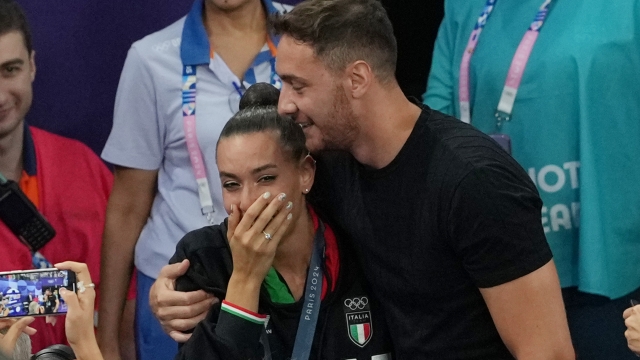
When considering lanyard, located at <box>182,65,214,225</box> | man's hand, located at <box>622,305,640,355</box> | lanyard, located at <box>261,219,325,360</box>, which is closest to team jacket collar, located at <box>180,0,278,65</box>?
lanyard, located at <box>182,65,214,225</box>

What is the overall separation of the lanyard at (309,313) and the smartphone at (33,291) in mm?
400

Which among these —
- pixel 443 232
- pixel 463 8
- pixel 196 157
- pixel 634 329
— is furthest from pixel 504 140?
pixel 196 157

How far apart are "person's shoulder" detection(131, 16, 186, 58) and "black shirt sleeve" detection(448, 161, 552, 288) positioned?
1.06 metres

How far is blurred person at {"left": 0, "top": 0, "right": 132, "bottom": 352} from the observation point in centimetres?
273

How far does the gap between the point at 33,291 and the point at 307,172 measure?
0.59 m

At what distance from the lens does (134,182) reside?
2746 mm

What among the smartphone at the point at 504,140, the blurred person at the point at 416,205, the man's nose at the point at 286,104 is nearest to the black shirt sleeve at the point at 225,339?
the blurred person at the point at 416,205

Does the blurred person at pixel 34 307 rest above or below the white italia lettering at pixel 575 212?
below

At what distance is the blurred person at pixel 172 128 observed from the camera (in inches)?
104

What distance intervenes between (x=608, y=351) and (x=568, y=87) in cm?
61

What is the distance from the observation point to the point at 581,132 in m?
2.40

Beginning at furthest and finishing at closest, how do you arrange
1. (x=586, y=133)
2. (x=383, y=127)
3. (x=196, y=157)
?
(x=196, y=157)
(x=586, y=133)
(x=383, y=127)

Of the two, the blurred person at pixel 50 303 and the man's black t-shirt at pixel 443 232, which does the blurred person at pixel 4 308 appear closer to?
the blurred person at pixel 50 303

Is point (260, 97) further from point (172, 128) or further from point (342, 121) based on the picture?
point (172, 128)
